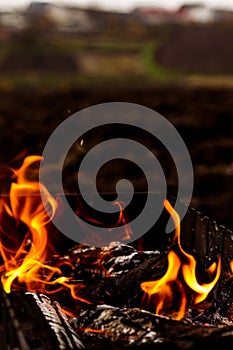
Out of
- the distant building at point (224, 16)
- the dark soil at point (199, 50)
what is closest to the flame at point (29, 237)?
the dark soil at point (199, 50)

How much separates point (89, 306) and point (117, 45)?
3823cm

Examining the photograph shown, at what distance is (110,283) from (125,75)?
84.1 ft

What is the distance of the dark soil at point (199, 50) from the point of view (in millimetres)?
31331

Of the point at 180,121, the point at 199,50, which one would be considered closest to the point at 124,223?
the point at 180,121

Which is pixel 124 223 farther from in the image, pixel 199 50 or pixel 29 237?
pixel 199 50

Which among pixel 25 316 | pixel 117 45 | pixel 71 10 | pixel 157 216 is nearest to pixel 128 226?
pixel 157 216

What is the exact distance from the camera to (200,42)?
118ft

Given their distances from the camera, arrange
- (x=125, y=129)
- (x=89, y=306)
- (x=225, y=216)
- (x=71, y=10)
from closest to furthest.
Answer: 1. (x=89, y=306)
2. (x=225, y=216)
3. (x=125, y=129)
4. (x=71, y=10)

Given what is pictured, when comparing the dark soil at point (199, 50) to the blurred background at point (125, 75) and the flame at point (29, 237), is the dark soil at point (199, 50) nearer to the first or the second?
the blurred background at point (125, 75)

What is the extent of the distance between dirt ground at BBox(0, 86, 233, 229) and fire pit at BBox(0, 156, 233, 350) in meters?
3.09

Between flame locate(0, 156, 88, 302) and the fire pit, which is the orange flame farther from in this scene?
flame locate(0, 156, 88, 302)

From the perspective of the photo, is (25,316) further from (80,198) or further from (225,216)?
(225,216)

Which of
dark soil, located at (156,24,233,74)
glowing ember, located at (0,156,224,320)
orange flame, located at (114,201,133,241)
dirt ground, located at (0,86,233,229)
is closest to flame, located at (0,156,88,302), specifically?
glowing ember, located at (0,156,224,320)

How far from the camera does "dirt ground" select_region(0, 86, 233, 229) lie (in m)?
9.05
